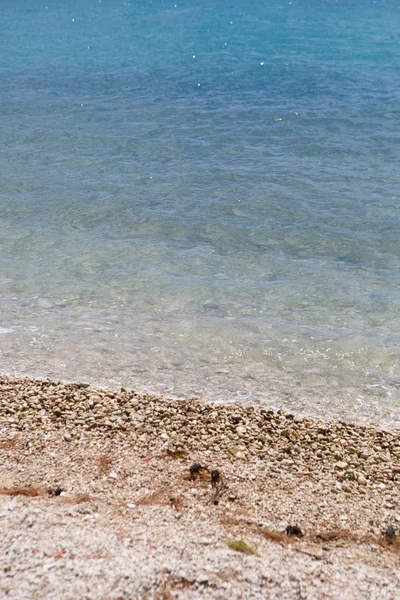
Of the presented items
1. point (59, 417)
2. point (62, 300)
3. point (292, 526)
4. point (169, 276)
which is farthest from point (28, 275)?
point (292, 526)

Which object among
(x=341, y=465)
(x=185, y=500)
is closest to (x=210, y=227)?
(x=341, y=465)

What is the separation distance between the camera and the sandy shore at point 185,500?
15.2 ft

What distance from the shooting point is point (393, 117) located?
18250mm

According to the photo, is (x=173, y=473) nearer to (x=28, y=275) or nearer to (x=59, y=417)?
(x=59, y=417)

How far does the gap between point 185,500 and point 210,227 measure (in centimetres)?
767

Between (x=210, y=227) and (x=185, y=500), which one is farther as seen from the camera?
(x=210, y=227)

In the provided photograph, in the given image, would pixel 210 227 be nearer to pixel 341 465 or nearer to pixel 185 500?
pixel 341 465

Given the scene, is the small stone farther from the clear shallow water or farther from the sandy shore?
the clear shallow water

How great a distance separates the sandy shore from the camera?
4.63 metres

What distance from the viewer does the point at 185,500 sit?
222 inches

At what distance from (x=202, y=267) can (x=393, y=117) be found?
10.3 metres

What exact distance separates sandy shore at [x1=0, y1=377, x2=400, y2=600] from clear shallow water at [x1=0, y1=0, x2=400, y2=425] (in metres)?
0.83

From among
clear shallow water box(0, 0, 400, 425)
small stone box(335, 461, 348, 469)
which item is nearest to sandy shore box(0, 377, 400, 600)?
small stone box(335, 461, 348, 469)

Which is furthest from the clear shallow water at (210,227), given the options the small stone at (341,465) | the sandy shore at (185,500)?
the small stone at (341,465)
